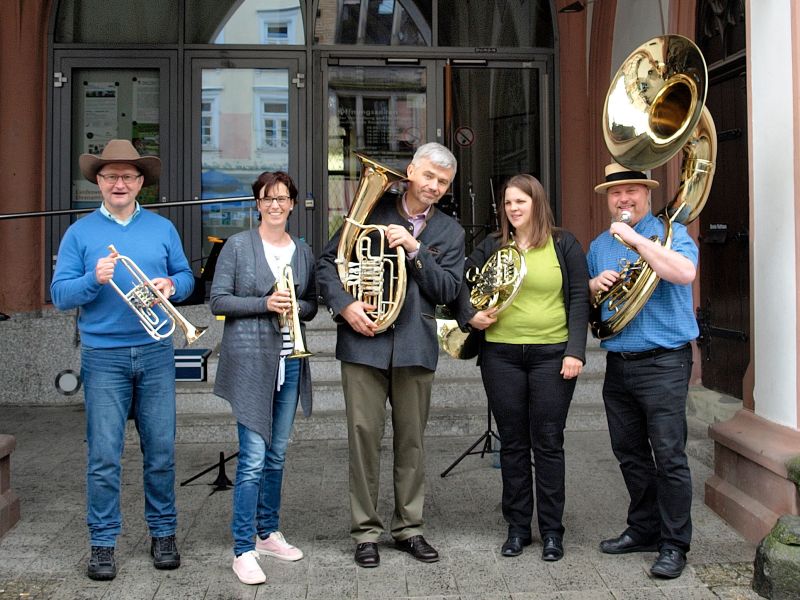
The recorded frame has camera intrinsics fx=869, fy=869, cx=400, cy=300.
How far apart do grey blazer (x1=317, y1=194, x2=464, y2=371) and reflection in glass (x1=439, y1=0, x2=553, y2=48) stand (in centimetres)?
526

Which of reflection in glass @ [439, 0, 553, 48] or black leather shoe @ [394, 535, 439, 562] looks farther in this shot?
reflection in glass @ [439, 0, 553, 48]

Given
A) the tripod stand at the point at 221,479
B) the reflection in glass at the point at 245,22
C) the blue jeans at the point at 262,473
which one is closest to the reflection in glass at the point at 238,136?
the reflection in glass at the point at 245,22

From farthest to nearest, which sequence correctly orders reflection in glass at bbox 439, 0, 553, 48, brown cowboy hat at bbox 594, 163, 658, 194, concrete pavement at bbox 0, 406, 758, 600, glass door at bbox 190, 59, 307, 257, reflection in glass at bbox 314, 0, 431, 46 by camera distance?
reflection in glass at bbox 439, 0, 553, 48 → reflection in glass at bbox 314, 0, 431, 46 → glass door at bbox 190, 59, 307, 257 → brown cowboy hat at bbox 594, 163, 658, 194 → concrete pavement at bbox 0, 406, 758, 600

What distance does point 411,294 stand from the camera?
13.1 ft

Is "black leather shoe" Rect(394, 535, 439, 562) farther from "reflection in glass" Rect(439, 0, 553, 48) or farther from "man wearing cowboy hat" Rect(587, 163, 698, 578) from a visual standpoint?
"reflection in glass" Rect(439, 0, 553, 48)

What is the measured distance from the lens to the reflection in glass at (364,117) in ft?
28.7

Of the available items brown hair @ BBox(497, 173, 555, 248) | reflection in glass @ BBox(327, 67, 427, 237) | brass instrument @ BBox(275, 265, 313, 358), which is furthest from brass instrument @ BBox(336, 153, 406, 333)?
reflection in glass @ BBox(327, 67, 427, 237)

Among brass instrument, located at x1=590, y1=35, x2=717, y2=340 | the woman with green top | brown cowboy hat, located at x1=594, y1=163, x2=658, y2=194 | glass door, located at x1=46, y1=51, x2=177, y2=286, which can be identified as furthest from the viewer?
glass door, located at x1=46, y1=51, x2=177, y2=286

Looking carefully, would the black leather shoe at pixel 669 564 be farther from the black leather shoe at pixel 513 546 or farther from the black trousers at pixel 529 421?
the black leather shoe at pixel 513 546

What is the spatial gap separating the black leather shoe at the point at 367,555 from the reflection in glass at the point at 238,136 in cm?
509

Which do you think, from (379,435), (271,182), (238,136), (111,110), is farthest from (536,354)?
(111,110)

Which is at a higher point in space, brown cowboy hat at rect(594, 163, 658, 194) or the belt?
brown cowboy hat at rect(594, 163, 658, 194)

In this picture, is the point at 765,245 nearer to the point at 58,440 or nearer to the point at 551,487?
the point at 551,487

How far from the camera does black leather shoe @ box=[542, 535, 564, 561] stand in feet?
13.3
